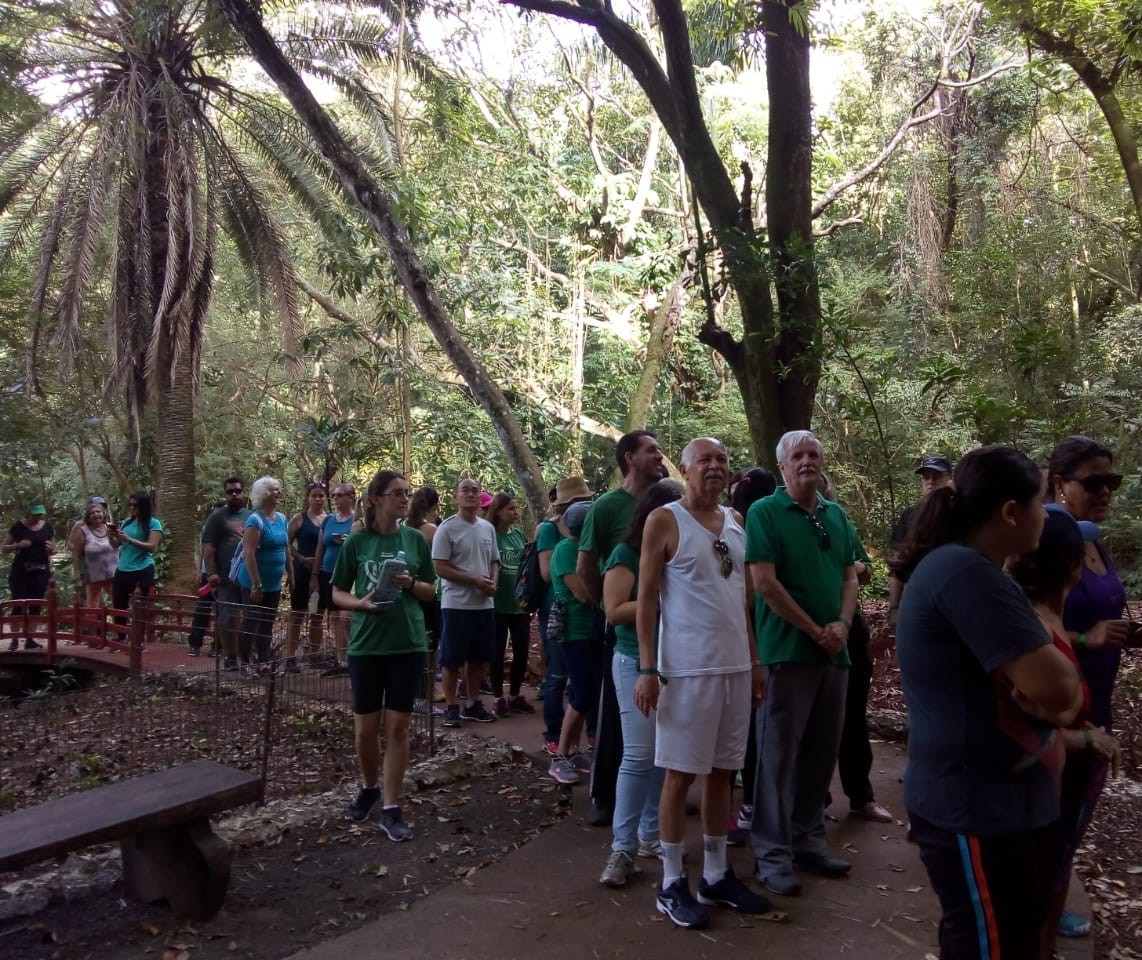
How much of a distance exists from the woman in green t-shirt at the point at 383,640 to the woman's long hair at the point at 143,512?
6.32 meters

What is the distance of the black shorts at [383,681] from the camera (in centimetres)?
498

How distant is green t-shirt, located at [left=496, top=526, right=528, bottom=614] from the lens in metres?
7.99

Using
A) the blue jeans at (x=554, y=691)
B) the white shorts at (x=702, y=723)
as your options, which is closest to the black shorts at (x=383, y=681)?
the blue jeans at (x=554, y=691)

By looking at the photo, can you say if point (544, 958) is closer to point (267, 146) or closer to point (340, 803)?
point (340, 803)

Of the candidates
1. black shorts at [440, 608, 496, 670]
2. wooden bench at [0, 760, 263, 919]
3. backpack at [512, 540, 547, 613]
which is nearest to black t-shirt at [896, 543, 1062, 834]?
wooden bench at [0, 760, 263, 919]

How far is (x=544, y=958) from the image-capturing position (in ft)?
11.9

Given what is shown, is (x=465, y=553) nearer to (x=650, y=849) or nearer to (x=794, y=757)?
(x=650, y=849)

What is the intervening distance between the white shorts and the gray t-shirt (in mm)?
3428

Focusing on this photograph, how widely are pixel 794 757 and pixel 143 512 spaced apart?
8606 mm

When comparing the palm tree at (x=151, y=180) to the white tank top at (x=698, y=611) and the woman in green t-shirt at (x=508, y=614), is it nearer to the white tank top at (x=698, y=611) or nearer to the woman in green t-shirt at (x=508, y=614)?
the woman in green t-shirt at (x=508, y=614)

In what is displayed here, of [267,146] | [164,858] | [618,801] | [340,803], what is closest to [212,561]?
[340,803]

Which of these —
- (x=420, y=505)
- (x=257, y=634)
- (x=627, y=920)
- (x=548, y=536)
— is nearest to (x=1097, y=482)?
(x=627, y=920)

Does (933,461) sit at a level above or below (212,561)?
above

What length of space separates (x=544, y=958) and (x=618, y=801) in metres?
0.84
